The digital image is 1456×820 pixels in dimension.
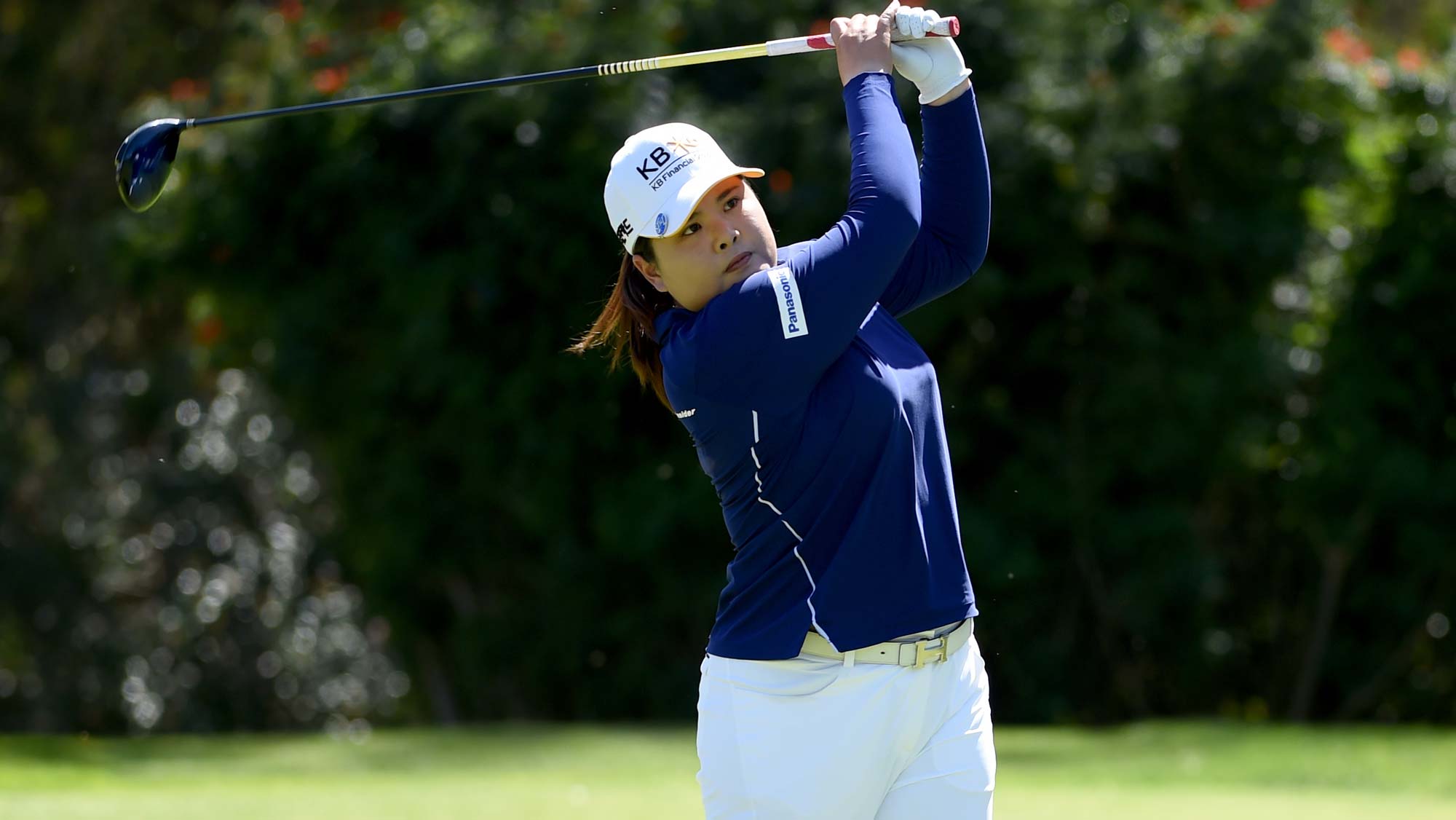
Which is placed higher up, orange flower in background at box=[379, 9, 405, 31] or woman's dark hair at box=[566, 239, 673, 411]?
orange flower in background at box=[379, 9, 405, 31]

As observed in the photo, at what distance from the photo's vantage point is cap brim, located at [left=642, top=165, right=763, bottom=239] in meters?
2.68

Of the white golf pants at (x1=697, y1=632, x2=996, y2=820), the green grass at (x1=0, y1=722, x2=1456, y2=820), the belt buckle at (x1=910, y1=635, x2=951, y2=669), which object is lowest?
the green grass at (x1=0, y1=722, x2=1456, y2=820)

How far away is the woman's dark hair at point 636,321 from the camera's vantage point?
9.61ft

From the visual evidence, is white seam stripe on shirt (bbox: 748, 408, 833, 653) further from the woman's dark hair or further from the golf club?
the golf club

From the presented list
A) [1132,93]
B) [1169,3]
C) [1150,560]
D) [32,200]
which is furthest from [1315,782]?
[32,200]

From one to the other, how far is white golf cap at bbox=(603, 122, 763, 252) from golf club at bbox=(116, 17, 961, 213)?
6.8 inches

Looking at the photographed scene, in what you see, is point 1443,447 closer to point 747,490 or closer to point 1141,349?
point 1141,349

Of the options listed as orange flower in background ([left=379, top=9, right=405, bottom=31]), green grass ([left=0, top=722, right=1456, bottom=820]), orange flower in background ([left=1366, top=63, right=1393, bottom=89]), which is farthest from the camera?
orange flower in background ([left=379, top=9, right=405, bottom=31])

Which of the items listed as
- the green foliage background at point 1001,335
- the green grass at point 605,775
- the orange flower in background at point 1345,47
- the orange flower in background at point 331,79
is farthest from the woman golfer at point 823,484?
the orange flower in background at point 1345,47

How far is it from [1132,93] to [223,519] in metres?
7.40

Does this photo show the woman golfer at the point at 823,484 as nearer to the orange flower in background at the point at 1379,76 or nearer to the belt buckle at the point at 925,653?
the belt buckle at the point at 925,653

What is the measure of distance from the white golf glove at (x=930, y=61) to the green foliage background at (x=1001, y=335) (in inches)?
235

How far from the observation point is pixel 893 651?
267 centimetres

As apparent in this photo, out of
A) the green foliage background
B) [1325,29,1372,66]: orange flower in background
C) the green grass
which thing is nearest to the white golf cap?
the green grass
